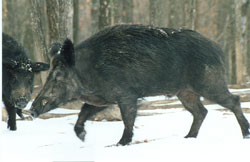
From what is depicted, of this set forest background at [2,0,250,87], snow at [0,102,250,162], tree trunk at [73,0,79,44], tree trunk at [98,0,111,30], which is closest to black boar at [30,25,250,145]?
snow at [0,102,250,162]

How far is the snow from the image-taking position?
4852 millimetres

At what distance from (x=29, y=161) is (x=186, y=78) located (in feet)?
9.24

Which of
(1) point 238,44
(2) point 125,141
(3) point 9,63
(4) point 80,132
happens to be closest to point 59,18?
(3) point 9,63

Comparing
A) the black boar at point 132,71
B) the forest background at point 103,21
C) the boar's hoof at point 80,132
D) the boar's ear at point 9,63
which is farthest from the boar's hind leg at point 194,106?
the boar's ear at point 9,63

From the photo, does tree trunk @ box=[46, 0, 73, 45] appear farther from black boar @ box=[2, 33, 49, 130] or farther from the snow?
the snow

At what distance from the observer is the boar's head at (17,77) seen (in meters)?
7.23

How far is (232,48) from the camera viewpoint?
1930 cm

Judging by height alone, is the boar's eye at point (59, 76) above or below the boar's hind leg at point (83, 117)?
above

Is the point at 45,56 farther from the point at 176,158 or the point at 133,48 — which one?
the point at 176,158

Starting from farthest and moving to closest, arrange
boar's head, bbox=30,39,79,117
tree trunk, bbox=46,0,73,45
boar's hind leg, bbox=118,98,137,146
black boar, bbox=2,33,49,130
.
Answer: tree trunk, bbox=46,0,73,45, black boar, bbox=2,33,49,130, boar's hind leg, bbox=118,98,137,146, boar's head, bbox=30,39,79,117

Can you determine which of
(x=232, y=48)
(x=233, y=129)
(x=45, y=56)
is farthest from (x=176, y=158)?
(x=232, y=48)

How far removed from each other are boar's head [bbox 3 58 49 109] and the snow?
74cm

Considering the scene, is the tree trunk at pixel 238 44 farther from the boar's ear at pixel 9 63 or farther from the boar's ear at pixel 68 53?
the boar's ear at pixel 68 53

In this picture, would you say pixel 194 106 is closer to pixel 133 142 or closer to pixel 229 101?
pixel 229 101
